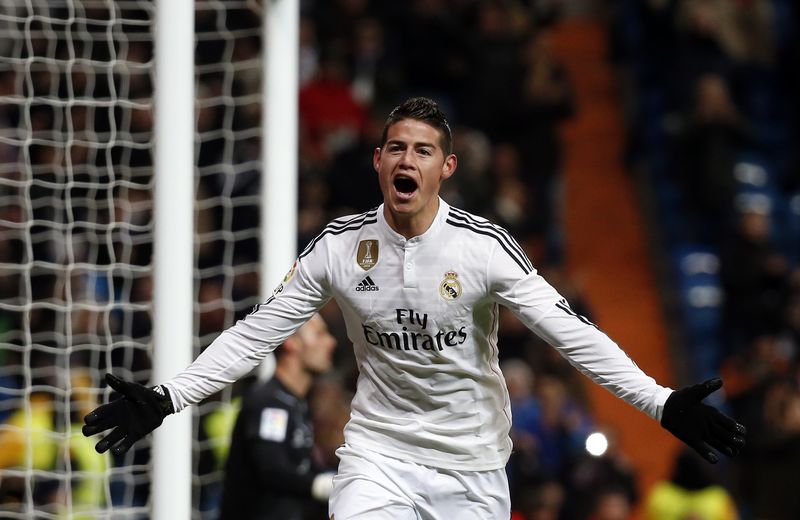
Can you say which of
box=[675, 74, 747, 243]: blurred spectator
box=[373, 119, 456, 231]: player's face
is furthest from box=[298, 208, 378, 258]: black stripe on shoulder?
box=[675, 74, 747, 243]: blurred spectator

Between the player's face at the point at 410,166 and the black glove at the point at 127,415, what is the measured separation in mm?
968

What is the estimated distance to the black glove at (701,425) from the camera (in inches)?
162

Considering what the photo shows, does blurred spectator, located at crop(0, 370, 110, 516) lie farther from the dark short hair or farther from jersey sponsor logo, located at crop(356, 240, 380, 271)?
the dark short hair

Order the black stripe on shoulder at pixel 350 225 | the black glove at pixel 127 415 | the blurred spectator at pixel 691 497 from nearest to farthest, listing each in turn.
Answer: the black glove at pixel 127 415 → the black stripe on shoulder at pixel 350 225 → the blurred spectator at pixel 691 497

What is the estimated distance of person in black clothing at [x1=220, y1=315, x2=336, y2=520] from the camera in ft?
20.0

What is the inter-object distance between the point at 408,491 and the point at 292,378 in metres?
2.02

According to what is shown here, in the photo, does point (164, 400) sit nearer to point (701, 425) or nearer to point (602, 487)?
point (701, 425)

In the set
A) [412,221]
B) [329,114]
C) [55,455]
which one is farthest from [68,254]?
[412,221]

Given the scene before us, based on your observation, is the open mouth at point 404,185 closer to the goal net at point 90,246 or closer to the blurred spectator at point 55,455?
the goal net at point 90,246

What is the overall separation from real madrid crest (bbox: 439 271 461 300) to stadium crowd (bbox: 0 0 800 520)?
10.00 ft

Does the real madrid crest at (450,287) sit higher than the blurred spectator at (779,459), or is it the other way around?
the real madrid crest at (450,287)

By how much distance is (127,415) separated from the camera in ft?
14.0

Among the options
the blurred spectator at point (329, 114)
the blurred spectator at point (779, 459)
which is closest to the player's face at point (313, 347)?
the blurred spectator at point (779, 459)

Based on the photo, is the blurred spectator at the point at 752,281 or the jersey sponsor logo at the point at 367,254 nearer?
the jersey sponsor logo at the point at 367,254
